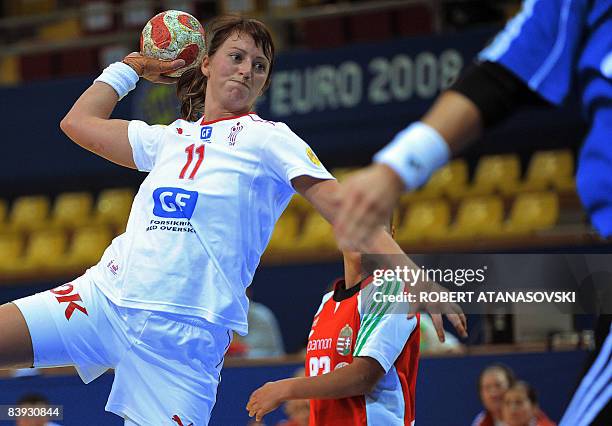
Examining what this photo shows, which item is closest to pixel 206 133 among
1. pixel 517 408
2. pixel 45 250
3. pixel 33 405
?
pixel 33 405

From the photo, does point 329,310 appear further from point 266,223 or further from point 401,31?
point 401,31

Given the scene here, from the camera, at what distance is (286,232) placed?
11.5 metres

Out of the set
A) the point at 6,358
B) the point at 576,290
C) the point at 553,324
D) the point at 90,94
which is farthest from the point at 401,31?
the point at 6,358

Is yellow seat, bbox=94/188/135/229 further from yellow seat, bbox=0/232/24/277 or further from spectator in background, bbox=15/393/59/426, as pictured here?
spectator in background, bbox=15/393/59/426

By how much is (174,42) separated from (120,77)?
0.79ft

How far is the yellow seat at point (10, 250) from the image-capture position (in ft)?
40.4

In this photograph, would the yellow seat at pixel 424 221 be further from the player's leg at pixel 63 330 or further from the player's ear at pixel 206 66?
the player's leg at pixel 63 330

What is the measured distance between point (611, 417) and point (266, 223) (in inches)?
69.0

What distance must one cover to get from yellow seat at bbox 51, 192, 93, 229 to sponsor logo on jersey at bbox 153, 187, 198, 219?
9.49m

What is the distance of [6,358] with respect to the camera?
3367mm

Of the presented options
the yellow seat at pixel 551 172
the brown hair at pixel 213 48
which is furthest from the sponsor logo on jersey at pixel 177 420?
the yellow seat at pixel 551 172

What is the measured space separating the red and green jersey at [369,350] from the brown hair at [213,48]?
2.89 feet

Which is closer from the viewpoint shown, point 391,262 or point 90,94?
point 391,262

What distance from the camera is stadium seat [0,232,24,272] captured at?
12328mm
